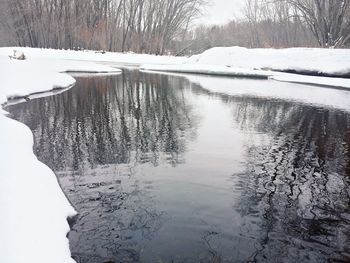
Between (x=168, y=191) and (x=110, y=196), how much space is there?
0.92 metres

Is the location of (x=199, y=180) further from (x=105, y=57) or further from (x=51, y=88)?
(x=105, y=57)

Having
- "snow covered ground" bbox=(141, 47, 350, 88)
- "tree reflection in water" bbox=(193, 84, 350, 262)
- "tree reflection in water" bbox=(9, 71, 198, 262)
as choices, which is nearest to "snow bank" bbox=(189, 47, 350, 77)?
"snow covered ground" bbox=(141, 47, 350, 88)

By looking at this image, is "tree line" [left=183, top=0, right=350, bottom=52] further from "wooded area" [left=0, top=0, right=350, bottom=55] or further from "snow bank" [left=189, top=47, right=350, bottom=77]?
"snow bank" [left=189, top=47, right=350, bottom=77]

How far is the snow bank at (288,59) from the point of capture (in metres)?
23.9

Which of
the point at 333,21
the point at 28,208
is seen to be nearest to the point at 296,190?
the point at 28,208

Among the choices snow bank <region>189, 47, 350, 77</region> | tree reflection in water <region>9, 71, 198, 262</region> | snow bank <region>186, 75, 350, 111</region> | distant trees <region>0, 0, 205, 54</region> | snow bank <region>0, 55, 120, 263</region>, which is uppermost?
distant trees <region>0, 0, 205, 54</region>

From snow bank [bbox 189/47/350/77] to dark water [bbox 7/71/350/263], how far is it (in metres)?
12.0

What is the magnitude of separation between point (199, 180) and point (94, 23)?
44602 millimetres

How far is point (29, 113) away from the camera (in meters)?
11.8

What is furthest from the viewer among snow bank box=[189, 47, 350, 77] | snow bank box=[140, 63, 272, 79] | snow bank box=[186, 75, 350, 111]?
snow bank box=[140, 63, 272, 79]

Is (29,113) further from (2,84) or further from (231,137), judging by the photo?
(231,137)

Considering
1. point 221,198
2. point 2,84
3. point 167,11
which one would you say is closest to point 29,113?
point 2,84

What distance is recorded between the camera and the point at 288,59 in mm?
27469

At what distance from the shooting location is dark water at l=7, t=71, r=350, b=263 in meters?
4.66
